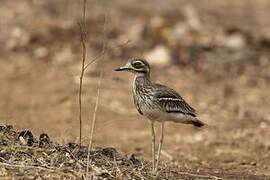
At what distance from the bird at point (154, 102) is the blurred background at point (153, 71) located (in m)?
1.29

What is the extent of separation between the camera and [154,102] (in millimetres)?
7406

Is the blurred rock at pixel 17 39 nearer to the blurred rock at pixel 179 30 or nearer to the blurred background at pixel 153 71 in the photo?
the blurred background at pixel 153 71

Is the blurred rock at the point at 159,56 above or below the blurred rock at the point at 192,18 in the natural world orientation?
below

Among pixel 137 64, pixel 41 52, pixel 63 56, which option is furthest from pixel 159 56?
pixel 137 64

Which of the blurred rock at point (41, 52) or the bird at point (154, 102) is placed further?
the blurred rock at point (41, 52)

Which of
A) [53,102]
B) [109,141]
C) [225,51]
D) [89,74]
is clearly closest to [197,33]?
[225,51]

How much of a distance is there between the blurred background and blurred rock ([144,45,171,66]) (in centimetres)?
2

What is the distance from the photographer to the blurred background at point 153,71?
10.4 m

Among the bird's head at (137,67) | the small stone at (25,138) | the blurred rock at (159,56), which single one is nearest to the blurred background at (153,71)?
the blurred rock at (159,56)

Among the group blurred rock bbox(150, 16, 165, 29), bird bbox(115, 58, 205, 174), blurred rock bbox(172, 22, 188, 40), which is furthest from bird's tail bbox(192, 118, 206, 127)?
blurred rock bbox(150, 16, 165, 29)

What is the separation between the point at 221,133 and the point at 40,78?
318cm

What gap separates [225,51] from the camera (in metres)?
13.8

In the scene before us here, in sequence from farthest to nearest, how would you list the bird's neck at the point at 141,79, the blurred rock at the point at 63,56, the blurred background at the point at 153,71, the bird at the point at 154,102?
the blurred rock at the point at 63,56 < the blurred background at the point at 153,71 < the bird's neck at the point at 141,79 < the bird at the point at 154,102

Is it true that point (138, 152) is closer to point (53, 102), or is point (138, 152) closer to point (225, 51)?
point (53, 102)
